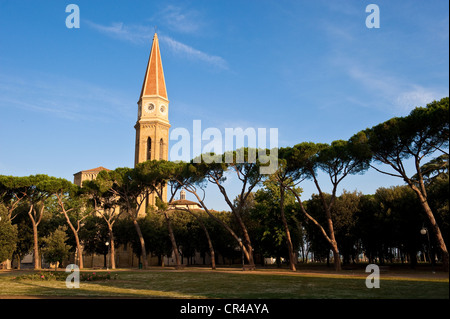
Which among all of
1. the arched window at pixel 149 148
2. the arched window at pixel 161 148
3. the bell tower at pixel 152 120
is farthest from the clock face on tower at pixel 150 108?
the arched window at pixel 161 148

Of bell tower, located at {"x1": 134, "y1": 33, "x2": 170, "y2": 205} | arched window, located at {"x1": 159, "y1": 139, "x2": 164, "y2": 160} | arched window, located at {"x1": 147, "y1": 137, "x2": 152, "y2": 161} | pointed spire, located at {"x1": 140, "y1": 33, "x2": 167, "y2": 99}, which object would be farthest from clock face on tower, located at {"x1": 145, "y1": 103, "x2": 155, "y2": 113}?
arched window, located at {"x1": 159, "y1": 139, "x2": 164, "y2": 160}

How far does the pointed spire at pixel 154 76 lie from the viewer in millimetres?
77062

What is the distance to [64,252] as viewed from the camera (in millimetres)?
38250

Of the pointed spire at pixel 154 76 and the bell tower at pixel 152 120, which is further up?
the pointed spire at pixel 154 76

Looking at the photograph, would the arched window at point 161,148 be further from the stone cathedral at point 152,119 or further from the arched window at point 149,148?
the arched window at point 149,148

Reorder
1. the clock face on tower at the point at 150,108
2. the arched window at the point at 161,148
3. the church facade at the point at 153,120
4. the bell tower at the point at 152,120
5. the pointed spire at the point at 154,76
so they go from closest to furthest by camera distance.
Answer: the church facade at the point at 153,120, the bell tower at the point at 152,120, the arched window at the point at 161,148, the clock face on tower at the point at 150,108, the pointed spire at the point at 154,76

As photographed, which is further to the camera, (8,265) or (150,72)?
(150,72)

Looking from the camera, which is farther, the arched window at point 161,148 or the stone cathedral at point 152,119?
the arched window at point 161,148

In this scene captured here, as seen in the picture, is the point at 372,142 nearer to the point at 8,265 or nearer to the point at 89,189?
the point at 89,189

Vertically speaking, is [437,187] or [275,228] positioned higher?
[437,187]

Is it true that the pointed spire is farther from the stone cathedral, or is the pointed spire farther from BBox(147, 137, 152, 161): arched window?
BBox(147, 137, 152, 161): arched window

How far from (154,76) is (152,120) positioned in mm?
10108
